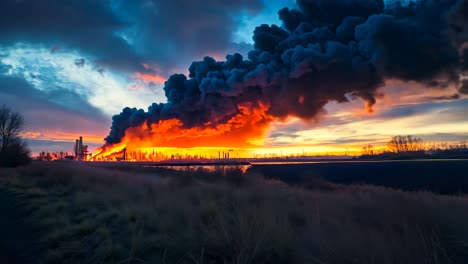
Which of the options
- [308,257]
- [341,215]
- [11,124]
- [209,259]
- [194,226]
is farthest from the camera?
[11,124]

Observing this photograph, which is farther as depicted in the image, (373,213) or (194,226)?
(373,213)

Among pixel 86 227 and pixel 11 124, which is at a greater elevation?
pixel 11 124

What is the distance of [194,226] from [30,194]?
11.6 meters

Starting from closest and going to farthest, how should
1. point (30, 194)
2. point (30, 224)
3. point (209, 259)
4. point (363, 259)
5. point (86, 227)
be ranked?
point (363, 259) < point (209, 259) < point (86, 227) < point (30, 224) < point (30, 194)

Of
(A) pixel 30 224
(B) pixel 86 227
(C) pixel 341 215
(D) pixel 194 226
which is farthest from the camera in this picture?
(C) pixel 341 215

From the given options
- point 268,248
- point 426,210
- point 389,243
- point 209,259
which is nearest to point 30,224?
point 209,259

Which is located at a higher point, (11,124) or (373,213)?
(11,124)

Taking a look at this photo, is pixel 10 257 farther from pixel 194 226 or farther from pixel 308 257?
pixel 308 257

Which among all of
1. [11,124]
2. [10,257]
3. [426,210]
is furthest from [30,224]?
[11,124]

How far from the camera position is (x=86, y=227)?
22.0ft

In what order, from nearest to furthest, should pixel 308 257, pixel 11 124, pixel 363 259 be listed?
pixel 363 259, pixel 308 257, pixel 11 124

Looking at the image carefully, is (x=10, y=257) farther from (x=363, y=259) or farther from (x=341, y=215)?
(x=341, y=215)

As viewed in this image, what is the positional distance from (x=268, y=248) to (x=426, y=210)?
6.48 m

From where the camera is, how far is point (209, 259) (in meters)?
4.64
